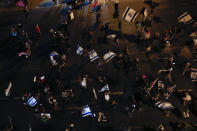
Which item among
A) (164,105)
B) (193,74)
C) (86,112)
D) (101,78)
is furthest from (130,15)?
(86,112)

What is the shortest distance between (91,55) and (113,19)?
25.4ft

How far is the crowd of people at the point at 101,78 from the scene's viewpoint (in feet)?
99.4

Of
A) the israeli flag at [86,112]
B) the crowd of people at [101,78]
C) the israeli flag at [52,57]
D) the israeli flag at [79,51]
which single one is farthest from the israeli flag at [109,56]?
the israeli flag at [86,112]

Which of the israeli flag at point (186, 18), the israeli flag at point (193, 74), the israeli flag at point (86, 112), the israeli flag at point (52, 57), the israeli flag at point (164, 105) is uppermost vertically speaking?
the israeli flag at point (186, 18)

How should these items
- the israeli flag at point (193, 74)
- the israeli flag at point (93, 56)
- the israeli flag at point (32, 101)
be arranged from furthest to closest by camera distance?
the israeli flag at point (93, 56) < the israeli flag at point (193, 74) < the israeli flag at point (32, 101)

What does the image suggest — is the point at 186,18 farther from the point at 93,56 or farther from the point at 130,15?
the point at 93,56

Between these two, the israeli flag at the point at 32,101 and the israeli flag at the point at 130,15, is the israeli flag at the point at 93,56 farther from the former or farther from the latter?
the israeli flag at the point at 32,101

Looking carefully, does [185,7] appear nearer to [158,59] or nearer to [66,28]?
[158,59]

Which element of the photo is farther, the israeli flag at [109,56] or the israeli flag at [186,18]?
the israeli flag at [186,18]

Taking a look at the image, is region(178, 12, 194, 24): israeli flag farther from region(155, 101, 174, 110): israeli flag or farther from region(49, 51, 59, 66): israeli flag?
region(49, 51, 59, 66): israeli flag

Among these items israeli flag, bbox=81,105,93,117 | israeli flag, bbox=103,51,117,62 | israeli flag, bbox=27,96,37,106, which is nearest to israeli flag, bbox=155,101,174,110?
israeli flag, bbox=81,105,93,117

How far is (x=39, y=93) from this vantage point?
32.4 metres

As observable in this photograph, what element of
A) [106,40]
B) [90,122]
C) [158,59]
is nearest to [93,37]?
[106,40]

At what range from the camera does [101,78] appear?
108ft
